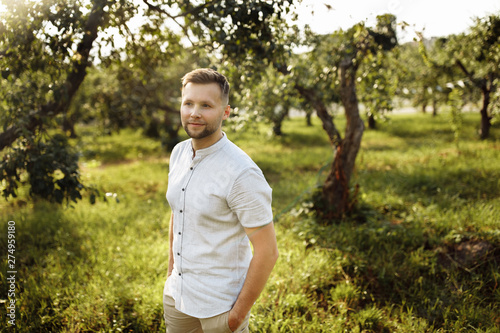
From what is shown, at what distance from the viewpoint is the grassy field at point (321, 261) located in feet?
10.4

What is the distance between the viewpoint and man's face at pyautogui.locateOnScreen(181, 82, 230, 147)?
1.76 m

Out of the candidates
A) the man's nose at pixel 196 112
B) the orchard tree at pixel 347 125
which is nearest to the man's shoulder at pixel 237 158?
the man's nose at pixel 196 112

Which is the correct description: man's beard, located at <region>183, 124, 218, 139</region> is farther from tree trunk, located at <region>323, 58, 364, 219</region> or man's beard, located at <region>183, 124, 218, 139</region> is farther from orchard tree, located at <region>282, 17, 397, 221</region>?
tree trunk, located at <region>323, 58, 364, 219</region>

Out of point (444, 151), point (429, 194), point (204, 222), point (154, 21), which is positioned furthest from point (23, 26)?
point (444, 151)

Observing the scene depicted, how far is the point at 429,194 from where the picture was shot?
6277mm

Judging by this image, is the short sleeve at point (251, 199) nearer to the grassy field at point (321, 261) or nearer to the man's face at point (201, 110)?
the man's face at point (201, 110)

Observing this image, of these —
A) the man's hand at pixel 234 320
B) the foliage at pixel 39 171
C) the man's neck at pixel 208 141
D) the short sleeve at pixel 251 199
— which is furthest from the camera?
the foliage at pixel 39 171

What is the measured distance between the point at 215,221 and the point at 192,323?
0.72m

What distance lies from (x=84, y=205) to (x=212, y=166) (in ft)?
19.4

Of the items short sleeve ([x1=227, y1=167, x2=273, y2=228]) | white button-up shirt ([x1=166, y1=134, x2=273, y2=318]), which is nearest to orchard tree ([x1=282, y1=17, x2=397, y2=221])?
white button-up shirt ([x1=166, y1=134, x2=273, y2=318])

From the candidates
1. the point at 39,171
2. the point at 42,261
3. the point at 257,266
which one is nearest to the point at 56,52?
the point at 39,171

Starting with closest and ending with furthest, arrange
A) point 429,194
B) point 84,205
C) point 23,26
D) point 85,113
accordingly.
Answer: point 23,26 → point 429,194 → point 84,205 → point 85,113

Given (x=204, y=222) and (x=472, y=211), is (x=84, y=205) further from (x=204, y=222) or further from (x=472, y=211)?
(x=472, y=211)

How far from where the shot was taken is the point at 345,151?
5270 mm
